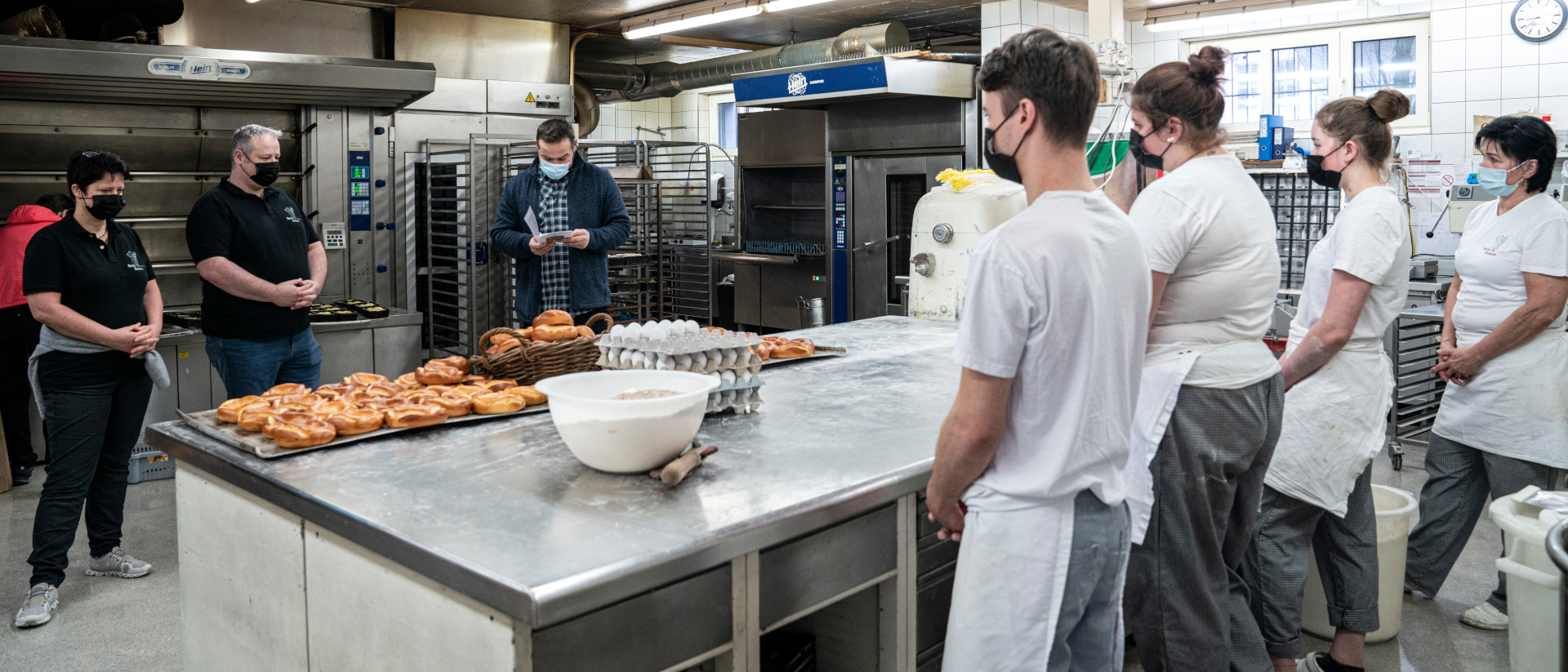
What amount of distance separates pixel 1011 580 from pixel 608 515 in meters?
0.66

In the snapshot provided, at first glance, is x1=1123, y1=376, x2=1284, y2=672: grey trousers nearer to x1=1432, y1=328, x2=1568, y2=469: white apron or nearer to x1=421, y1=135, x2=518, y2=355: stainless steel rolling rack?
x1=1432, y1=328, x2=1568, y2=469: white apron

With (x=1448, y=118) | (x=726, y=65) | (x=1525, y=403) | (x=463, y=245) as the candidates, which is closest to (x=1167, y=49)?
(x=1448, y=118)

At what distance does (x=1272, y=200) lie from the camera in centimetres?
607

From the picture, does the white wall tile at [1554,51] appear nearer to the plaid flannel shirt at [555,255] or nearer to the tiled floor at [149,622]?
the tiled floor at [149,622]

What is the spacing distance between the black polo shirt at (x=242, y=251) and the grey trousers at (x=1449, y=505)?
3.93 meters

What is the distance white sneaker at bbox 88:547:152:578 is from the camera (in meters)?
3.73

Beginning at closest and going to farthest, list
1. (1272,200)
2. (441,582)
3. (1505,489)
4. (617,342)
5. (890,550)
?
(441,582) < (890,550) < (617,342) < (1505,489) < (1272,200)

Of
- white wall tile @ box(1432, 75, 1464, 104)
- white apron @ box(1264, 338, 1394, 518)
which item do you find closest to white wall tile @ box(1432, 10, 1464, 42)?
white wall tile @ box(1432, 75, 1464, 104)

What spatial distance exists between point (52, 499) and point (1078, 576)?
332cm

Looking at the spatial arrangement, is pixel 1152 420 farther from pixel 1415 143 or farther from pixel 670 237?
pixel 670 237

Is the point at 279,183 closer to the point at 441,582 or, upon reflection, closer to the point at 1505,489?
the point at 441,582

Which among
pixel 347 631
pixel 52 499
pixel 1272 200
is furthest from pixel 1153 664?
pixel 1272 200

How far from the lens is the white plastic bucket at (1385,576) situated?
303 cm

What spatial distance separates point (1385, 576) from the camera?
3055 millimetres
